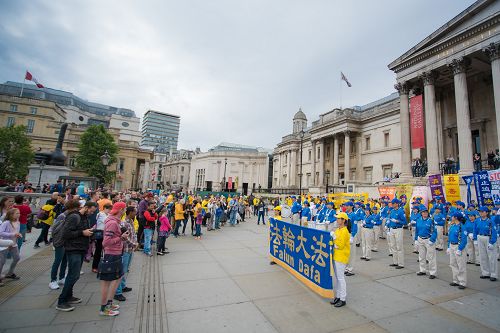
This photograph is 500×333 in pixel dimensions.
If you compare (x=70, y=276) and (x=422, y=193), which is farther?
(x=422, y=193)

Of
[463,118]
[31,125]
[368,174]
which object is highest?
A: [31,125]

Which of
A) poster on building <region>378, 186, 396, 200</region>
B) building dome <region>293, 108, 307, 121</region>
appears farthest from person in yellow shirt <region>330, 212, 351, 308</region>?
building dome <region>293, 108, 307, 121</region>

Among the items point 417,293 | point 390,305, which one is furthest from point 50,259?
point 417,293

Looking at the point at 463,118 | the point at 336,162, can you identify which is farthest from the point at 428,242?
the point at 336,162

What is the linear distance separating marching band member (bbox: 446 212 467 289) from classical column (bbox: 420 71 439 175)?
15498 millimetres

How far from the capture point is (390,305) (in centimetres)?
502

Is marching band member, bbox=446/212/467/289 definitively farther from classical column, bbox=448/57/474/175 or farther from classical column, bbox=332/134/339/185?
classical column, bbox=332/134/339/185

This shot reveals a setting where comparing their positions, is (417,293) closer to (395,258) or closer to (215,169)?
(395,258)

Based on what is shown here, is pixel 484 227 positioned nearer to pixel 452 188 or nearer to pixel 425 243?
pixel 425 243

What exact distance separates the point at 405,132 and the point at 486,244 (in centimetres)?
1780

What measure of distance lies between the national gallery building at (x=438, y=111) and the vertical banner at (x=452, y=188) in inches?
61.6

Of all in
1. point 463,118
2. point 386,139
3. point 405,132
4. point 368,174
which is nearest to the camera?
point 463,118

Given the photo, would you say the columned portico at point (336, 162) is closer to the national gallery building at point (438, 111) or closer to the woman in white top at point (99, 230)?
the national gallery building at point (438, 111)

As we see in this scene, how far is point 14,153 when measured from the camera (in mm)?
30859
